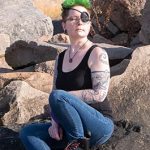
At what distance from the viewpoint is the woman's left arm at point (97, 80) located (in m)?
4.26

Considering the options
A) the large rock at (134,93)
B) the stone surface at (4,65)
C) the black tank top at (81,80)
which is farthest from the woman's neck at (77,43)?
the stone surface at (4,65)

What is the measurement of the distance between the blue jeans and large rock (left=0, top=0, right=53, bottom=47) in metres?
5.61

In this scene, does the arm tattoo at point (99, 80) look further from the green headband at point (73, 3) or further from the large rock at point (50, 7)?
the large rock at point (50, 7)

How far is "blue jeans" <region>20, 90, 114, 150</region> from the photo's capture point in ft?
13.6

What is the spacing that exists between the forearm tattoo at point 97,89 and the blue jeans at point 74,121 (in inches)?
3.2

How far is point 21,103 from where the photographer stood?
19.1 ft

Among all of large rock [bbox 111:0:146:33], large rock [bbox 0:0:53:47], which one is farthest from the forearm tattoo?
large rock [bbox 111:0:146:33]

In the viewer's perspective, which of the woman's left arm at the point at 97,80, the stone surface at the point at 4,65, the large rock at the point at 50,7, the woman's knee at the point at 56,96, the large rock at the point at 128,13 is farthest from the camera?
the large rock at the point at 50,7

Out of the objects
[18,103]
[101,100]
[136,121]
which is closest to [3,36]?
[18,103]

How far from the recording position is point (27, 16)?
34.3 feet

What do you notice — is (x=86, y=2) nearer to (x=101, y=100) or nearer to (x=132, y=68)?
(x=101, y=100)

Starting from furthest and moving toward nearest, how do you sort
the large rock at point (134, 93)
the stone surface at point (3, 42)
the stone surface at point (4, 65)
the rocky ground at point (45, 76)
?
the stone surface at point (3, 42), the stone surface at point (4, 65), the large rock at point (134, 93), the rocky ground at point (45, 76)

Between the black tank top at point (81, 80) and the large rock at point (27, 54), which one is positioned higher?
the black tank top at point (81, 80)

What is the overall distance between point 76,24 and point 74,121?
2.59ft
